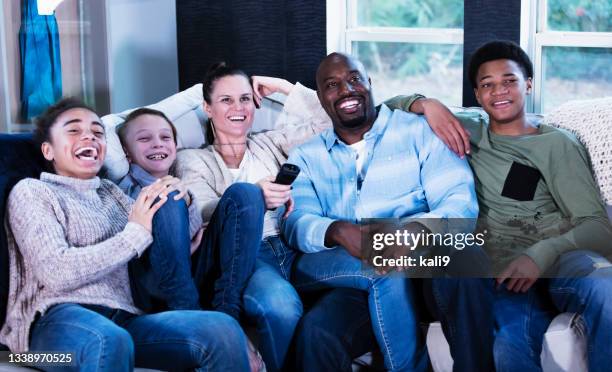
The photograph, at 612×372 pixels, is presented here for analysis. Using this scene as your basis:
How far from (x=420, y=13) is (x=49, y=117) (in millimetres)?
1093

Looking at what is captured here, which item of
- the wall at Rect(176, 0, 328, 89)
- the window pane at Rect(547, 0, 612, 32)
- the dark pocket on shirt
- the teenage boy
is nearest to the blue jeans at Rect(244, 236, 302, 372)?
the teenage boy

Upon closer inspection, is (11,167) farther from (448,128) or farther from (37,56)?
(448,128)

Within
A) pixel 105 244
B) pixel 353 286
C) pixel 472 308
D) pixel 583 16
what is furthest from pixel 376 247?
pixel 583 16

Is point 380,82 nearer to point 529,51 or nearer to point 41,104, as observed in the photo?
point 529,51

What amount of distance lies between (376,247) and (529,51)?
784mm

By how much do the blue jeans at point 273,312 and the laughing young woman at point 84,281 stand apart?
14cm

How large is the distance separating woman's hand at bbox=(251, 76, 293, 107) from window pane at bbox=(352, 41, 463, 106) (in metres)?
0.30

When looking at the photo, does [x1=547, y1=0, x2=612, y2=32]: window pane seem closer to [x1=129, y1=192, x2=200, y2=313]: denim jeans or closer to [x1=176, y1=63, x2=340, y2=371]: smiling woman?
[x1=176, y1=63, x2=340, y2=371]: smiling woman

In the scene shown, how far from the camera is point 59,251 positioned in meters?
1.49

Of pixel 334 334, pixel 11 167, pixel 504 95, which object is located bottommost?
pixel 334 334

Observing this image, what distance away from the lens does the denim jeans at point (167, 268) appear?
1628 millimetres

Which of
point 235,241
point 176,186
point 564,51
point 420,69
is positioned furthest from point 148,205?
point 564,51

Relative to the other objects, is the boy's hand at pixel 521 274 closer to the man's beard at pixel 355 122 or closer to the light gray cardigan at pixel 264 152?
the man's beard at pixel 355 122

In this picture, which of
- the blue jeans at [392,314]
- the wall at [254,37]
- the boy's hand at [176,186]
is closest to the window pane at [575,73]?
the wall at [254,37]
